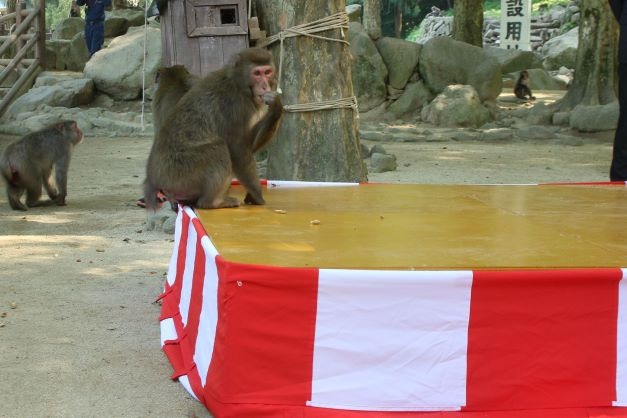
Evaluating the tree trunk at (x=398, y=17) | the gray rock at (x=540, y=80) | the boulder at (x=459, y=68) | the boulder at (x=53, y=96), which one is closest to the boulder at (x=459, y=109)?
the boulder at (x=459, y=68)

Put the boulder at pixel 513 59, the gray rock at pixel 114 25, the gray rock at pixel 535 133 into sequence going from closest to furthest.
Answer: the gray rock at pixel 535 133
the boulder at pixel 513 59
the gray rock at pixel 114 25

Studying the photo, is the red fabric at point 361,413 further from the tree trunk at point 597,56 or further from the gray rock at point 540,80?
the gray rock at point 540,80

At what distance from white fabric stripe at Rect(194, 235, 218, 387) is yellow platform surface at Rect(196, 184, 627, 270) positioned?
0.06m

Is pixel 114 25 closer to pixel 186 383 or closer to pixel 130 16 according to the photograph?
pixel 130 16

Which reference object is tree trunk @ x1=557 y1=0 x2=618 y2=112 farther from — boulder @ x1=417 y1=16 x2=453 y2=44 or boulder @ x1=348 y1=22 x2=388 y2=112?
boulder @ x1=417 y1=16 x2=453 y2=44

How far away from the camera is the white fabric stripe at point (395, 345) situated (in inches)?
110

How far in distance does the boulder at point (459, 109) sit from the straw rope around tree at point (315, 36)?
8.81 meters

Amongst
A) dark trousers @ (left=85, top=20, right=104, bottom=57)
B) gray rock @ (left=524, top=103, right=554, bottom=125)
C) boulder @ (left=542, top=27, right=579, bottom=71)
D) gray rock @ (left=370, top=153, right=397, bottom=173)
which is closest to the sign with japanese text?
boulder @ (left=542, top=27, right=579, bottom=71)

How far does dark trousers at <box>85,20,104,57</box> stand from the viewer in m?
17.7

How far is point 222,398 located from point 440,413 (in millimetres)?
732

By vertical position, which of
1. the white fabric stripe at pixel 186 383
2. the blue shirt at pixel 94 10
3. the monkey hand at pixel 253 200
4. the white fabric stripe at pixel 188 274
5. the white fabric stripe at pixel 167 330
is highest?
the blue shirt at pixel 94 10

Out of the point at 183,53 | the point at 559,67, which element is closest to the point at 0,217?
the point at 183,53

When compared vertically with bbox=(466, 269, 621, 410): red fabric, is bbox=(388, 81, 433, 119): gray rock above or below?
below

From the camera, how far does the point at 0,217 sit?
7566 millimetres
